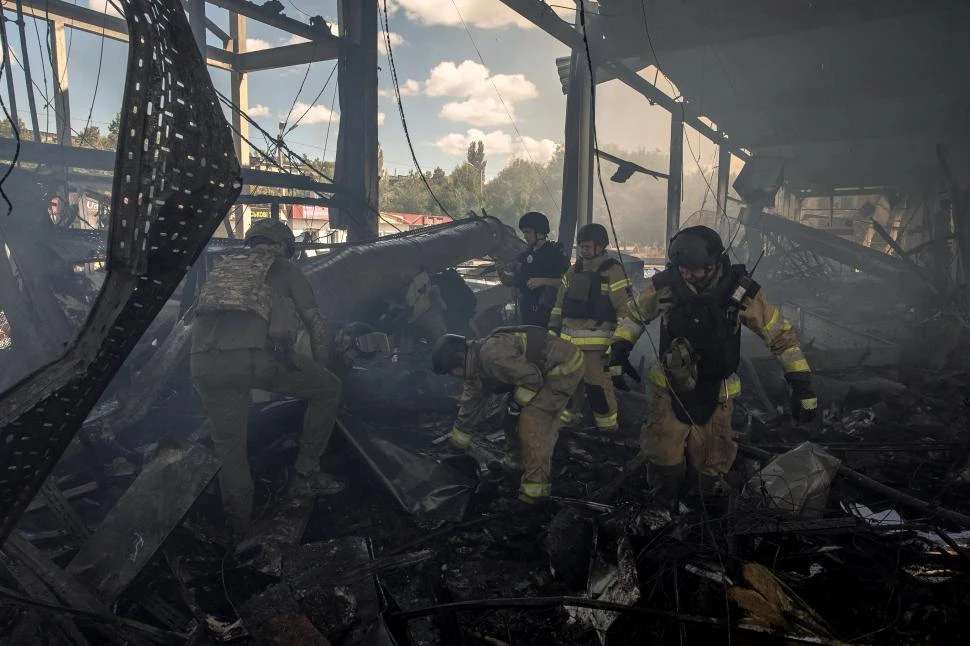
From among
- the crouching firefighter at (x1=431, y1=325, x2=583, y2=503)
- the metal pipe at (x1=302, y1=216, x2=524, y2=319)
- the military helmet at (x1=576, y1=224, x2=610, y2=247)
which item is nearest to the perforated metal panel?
the crouching firefighter at (x1=431, y1=325, x2=583, y2=503)

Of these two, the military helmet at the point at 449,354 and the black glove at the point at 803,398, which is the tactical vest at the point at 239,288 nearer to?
the military helmet at the point at 449,354

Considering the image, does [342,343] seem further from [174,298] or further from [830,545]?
[830,545]

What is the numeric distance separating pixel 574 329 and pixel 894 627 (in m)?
3.22

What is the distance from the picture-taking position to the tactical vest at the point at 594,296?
5020 mm

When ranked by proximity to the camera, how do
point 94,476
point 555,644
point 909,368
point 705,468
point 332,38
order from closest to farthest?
point 555,644
point 705,468
point 94,476
point 909,368
point 332,38

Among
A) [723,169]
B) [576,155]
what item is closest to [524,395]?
[576,155]

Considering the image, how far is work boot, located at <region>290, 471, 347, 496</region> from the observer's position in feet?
12.7

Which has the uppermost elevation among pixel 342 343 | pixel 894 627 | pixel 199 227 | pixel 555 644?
pixel 199 227

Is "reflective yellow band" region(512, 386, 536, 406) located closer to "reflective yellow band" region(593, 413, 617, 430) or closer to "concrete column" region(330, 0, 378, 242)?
"reflective yellow band" region(593, 413, 617, 430)

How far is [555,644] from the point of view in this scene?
8.15ft

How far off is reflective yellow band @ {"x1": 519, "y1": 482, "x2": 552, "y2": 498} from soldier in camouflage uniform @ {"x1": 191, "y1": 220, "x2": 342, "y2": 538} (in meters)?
1.36

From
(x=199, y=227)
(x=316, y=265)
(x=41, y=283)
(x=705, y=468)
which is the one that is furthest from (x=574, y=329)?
(x=41, y=283)

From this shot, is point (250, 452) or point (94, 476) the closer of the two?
point (94, 476)

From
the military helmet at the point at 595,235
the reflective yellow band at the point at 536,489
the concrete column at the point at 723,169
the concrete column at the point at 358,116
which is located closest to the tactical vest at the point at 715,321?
the reflective yellow band at the point at 536,489
